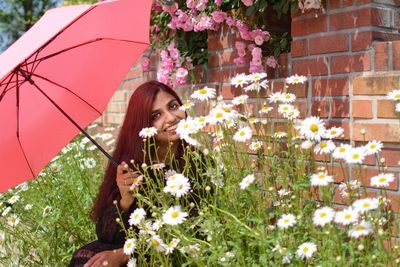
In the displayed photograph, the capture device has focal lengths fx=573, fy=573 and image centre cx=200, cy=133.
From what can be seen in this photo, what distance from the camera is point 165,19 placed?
373cm

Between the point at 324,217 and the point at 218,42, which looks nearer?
the point at 324,217

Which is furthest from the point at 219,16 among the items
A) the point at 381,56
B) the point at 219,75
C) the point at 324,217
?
the point at 324,217

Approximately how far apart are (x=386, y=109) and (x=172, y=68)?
1.64m

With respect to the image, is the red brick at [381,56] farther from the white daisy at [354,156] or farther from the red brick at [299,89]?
the white daisy at [354,156]

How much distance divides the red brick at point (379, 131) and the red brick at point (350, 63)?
23cm

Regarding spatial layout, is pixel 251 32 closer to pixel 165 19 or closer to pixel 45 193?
pixel 165 19

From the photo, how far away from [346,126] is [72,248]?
1623 mm

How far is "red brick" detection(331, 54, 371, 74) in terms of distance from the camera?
7.80 feet

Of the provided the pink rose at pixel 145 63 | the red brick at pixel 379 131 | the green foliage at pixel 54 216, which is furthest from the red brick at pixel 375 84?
the pink rose at pixel 145 63

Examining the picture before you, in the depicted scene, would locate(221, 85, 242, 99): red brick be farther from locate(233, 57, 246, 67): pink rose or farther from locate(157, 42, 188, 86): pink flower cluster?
locate(157, 42, 188, 86): pink flower cluster

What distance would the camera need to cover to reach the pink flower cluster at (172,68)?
138 inches

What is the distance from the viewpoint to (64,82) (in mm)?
2719

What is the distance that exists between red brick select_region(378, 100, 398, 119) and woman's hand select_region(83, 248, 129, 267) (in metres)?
1.26

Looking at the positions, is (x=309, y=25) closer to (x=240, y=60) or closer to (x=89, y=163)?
(x=240, y=60)
